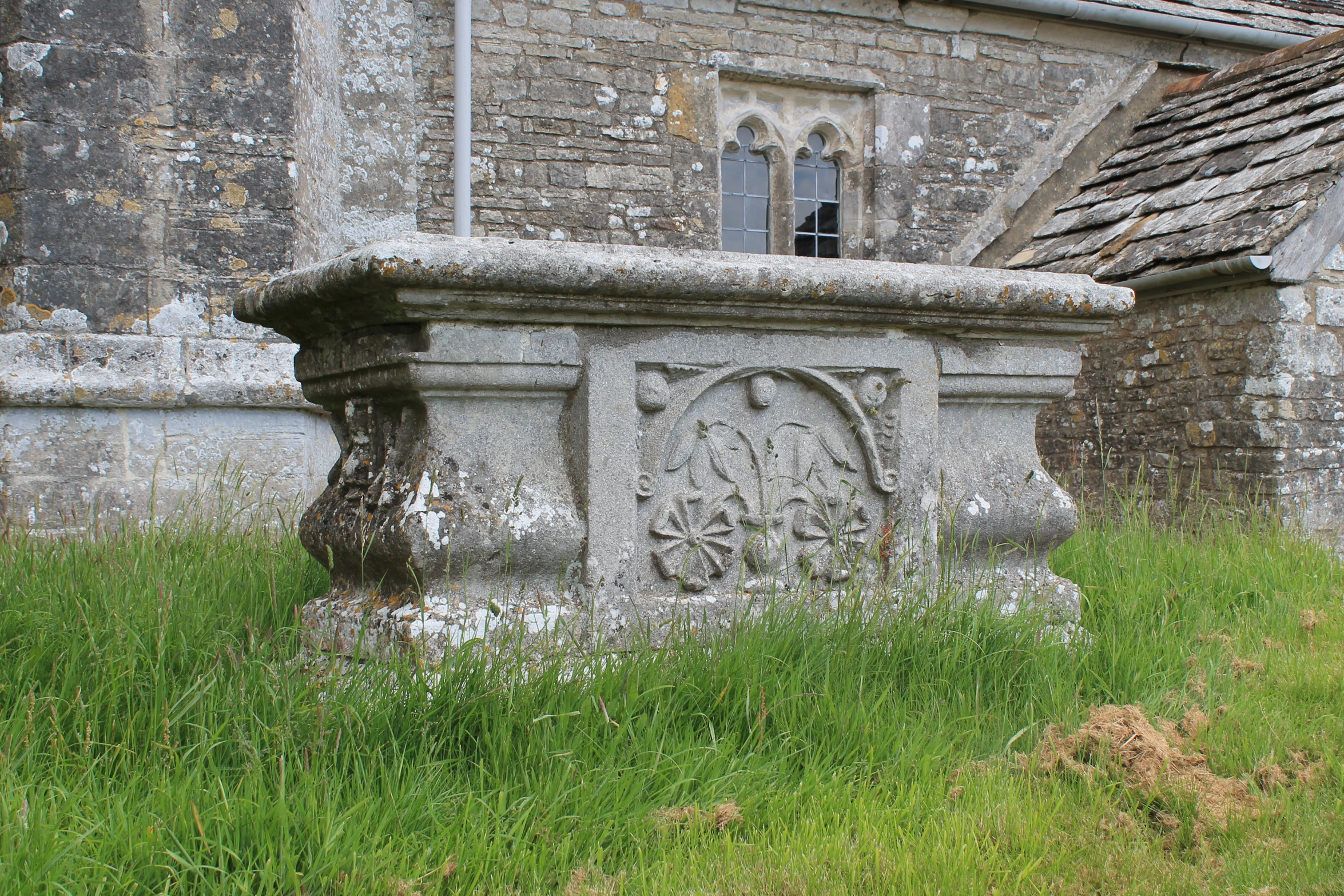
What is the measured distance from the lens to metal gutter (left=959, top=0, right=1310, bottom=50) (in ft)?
27.6

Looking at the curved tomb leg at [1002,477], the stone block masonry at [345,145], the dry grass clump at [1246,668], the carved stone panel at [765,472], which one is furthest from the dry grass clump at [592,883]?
the stone block masonry at [345,145]

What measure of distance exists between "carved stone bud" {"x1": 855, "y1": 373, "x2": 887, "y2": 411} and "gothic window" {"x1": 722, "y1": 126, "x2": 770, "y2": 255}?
5.78 m

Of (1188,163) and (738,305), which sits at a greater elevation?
(1188,163)

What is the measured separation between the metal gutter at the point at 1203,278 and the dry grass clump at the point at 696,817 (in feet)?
13.8

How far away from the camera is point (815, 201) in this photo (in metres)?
8.70

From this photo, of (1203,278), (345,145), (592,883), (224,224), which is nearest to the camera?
(592,883)

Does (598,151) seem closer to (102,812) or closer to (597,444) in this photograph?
(597,444)

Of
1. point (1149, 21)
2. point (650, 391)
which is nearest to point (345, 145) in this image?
point (650, 391)

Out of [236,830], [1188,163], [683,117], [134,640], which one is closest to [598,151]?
[683,117]

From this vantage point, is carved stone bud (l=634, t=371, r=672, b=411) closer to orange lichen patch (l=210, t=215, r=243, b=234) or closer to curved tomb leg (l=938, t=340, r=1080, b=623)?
curved tomb leg (l=938, t=340, r=1080, b=623)

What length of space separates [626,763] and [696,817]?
0.19 m

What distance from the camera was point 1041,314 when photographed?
114 inches

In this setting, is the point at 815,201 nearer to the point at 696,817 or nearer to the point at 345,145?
the point at 345,145

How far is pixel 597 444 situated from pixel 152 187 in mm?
3432
